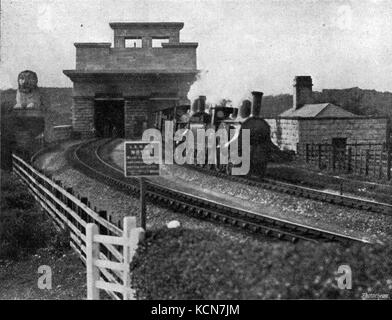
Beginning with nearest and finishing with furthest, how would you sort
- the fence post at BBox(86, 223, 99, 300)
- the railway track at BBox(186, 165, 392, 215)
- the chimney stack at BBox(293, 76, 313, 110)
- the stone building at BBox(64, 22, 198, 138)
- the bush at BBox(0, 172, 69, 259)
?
the fence post at BBox(86, 223, 99, 300) → the bush at BBox(0, 172, 69, 259) → the railway track at BBox(186, 165, 392, 215) → the chimney stack at BBox(293, 76, 313, 110) → the stone building at BBox(64, 22, 198, 138)

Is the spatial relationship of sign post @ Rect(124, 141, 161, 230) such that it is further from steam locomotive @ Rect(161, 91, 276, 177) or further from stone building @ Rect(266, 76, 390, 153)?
stone building @ Rect(266, 76, 390, 153)

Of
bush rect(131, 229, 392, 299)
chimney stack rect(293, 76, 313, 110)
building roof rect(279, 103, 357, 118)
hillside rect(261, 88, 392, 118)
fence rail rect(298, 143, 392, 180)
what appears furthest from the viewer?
hillside rect(261, 88, 392, 118)

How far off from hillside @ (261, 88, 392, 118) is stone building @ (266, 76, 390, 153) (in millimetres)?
11912

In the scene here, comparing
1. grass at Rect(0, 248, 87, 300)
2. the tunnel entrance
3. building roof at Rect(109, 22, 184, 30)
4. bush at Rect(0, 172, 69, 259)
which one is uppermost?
building roof at Rect(109, 22, 184, 30)

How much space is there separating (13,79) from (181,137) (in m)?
15.9

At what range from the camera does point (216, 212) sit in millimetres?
12430

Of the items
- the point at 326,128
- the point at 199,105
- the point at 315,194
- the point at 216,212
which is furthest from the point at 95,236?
the point at 326,128

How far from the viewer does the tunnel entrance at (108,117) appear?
3725 centimetres

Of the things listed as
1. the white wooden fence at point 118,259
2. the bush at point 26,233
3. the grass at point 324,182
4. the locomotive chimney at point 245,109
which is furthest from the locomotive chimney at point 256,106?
the white wooden fence at point 118,259

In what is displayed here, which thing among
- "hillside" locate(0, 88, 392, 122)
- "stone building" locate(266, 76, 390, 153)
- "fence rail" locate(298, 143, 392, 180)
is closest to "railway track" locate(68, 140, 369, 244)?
"fence rail" locate(298, 143, 392, 180)

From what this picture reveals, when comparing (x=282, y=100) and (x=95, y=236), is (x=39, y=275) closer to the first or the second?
(x=95, y=236)

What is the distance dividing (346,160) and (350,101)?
20093 mm

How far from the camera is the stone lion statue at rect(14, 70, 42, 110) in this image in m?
30.3
